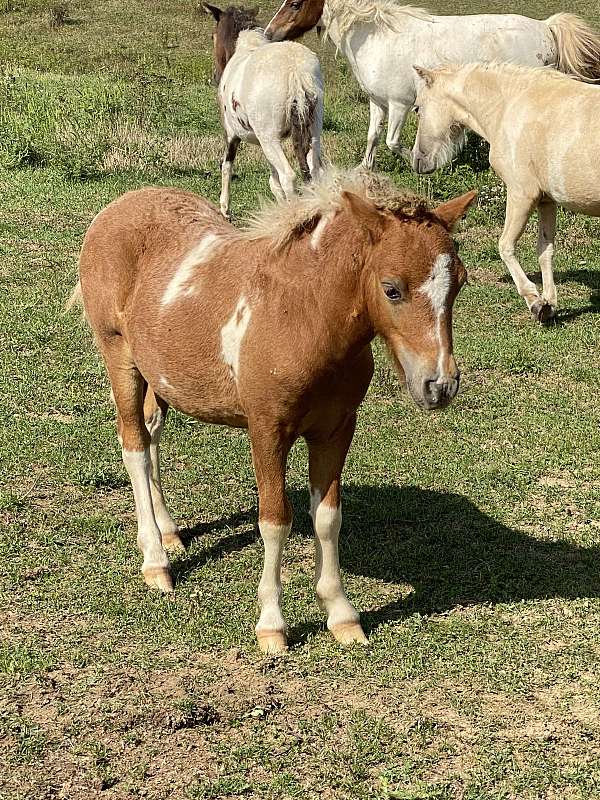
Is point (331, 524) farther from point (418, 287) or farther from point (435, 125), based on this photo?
point (435, 125)

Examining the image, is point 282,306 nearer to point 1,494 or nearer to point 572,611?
point 572,611

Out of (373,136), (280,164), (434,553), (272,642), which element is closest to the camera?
(272,642)

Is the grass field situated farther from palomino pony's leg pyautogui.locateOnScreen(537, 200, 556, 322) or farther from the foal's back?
the foal's back

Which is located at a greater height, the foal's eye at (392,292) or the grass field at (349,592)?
the foal's eye at (392,292)

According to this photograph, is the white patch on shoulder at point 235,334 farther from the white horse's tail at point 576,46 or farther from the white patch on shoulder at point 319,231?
the white horse's tail at point 576,46

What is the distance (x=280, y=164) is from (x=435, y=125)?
1811 millimetres

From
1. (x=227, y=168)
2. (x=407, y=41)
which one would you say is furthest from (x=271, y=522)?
(x=407, y=41)

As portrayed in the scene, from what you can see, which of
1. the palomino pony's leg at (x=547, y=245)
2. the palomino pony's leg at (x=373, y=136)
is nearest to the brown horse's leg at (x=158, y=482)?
the palomino pony's leg at (x=547, y=245)

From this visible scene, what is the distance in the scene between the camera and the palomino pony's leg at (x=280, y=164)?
34.4ft

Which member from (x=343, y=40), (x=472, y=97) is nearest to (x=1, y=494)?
(x=472, y=97)

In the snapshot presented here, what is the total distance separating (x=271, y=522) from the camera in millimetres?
4254

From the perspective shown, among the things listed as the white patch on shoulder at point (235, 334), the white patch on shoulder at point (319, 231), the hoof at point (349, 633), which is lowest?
the hoof at point (349, 633)

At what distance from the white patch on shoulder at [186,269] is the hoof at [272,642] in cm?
150

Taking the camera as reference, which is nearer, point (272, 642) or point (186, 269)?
point (272, 642)
